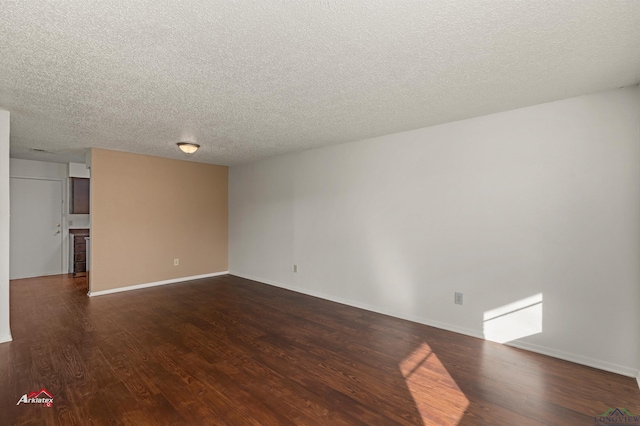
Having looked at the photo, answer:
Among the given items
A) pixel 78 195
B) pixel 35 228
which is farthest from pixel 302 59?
pixel 35 228

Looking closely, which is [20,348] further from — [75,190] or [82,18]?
[75,190]

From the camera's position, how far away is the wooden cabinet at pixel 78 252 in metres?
6.47

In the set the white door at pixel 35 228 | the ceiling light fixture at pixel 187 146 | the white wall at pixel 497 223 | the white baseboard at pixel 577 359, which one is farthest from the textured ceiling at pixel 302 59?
the white door at pixel 35 228

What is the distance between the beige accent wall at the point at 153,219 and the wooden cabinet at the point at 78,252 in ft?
7.19

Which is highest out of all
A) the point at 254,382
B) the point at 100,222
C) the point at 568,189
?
the point at 568,189

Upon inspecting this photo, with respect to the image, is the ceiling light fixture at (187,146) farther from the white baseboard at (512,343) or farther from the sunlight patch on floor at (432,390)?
the sunlight patch on floor at (432,390)

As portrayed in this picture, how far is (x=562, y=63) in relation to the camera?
2.13 meters

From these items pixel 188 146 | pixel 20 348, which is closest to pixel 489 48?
pixel 188 146

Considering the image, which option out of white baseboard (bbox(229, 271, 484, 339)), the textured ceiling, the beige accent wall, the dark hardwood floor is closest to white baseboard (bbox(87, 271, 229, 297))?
the beige accent wall

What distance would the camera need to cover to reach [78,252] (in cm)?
652

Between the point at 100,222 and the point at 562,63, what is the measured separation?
20.7 feet

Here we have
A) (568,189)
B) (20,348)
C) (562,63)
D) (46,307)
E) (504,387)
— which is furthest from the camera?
(46,307)

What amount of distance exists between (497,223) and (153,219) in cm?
567

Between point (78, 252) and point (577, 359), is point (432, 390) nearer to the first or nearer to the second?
point (577, 359)
